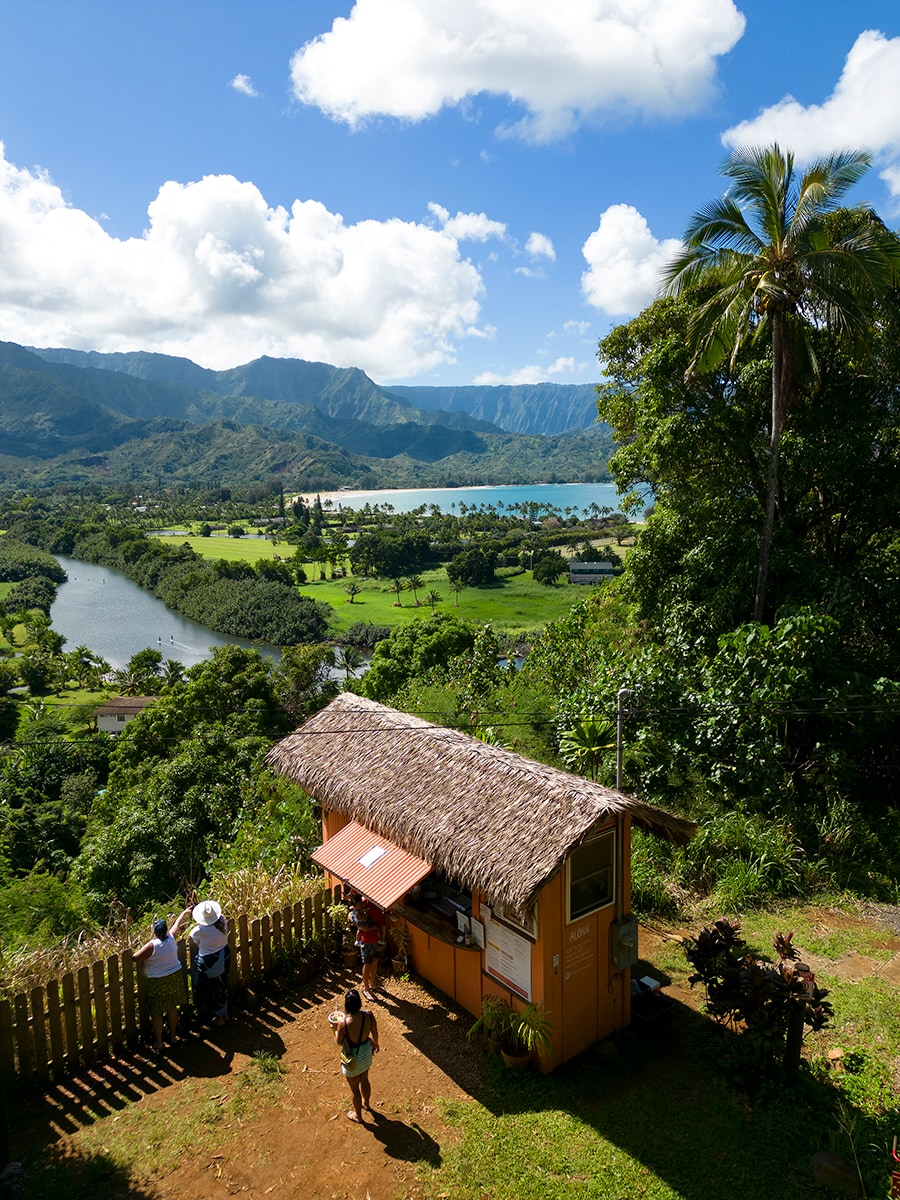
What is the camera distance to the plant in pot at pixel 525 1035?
669 centimetres

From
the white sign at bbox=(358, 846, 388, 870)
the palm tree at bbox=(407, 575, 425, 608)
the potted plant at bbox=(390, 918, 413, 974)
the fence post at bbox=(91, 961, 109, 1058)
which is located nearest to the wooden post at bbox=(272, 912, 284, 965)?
the white sign at bbox=(358, 846, 388, 870)

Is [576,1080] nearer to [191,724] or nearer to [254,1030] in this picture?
[254,1030]

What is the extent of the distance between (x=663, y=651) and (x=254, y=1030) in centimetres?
984

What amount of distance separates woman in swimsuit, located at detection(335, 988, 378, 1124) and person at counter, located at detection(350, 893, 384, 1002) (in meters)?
1.68

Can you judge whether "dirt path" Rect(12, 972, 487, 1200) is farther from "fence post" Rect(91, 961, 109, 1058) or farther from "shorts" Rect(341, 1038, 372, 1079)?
"shorts" Rect(341, 1038, 372, 1079)

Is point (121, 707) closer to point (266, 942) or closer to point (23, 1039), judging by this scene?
point (266, 942)

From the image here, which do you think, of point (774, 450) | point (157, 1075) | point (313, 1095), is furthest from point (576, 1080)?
point (774, 450)

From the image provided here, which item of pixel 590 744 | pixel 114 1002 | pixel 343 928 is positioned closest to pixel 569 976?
pixel 343 928

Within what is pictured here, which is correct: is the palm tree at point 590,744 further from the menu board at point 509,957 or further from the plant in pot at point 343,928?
the menu board at point 509,957

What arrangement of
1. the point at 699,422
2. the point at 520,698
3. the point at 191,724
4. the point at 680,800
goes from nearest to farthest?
the point at 680,800, the point at 699,422, the point at 520,698, the point at 191,724

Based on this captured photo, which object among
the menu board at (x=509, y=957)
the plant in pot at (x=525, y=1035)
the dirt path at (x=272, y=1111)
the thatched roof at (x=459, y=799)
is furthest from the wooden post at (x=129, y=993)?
the plant in pot at (x=525, y=1035)

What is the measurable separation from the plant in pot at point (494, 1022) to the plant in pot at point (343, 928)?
6.66 feet

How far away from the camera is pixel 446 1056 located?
285 inches

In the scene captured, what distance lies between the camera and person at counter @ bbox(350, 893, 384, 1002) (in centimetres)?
Result: 811
